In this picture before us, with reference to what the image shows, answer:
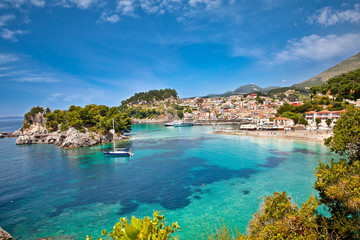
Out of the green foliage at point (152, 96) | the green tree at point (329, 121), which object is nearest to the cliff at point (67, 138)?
the green tree at point (329, 121)

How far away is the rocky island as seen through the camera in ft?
158

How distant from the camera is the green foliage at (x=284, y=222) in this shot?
6.70 metres

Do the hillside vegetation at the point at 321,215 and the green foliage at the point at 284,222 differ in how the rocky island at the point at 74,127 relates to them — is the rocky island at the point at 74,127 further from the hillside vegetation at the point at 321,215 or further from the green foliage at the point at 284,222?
the green foliage at the point at 284,222

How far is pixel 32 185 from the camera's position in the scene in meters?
22.7

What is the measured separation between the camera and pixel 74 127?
164 ft

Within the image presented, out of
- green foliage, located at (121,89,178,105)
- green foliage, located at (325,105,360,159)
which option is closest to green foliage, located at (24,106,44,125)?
green foliage, located at (325,105,360,159)

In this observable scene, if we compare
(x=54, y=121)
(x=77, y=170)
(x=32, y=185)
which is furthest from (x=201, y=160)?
(x=54, y=121)

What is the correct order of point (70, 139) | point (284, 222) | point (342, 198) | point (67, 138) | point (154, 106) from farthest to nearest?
point (154, 106) → point (67, 138) → point (70, 139) → point (342, 198) → point (284, 222)

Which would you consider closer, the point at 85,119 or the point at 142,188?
the point at 142,188

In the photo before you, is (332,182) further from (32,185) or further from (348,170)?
(32,185)

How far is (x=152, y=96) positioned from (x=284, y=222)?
564 ft

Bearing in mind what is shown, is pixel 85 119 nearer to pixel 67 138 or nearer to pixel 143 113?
pixel 67 138

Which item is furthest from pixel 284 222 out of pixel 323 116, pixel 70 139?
pixel 323 116

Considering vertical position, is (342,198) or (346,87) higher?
(346,87)
